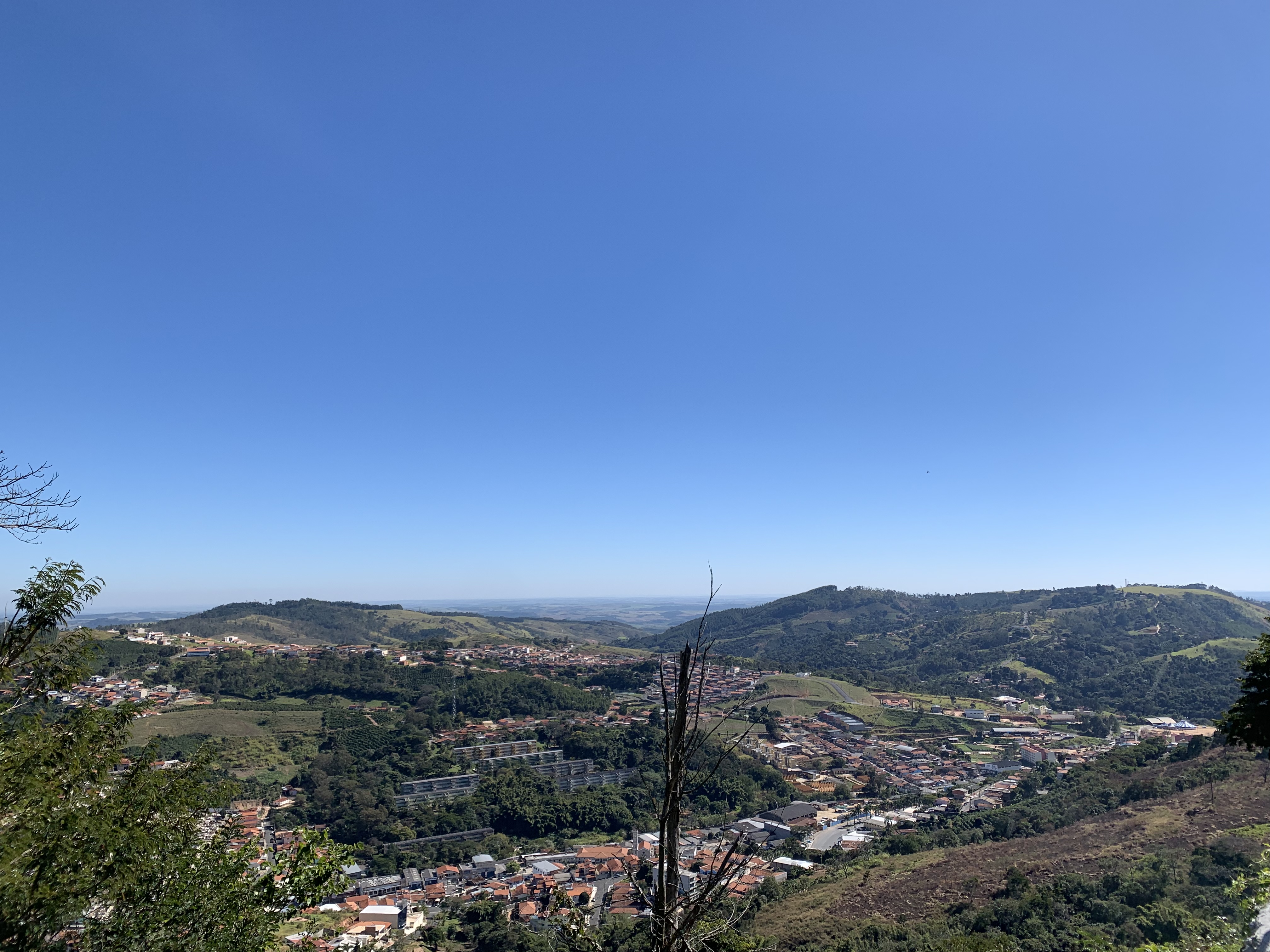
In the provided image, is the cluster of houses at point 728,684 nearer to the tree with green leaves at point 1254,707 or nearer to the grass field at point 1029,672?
the grass field at point 1029,672

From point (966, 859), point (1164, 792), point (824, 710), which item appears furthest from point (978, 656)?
point (966, 859)

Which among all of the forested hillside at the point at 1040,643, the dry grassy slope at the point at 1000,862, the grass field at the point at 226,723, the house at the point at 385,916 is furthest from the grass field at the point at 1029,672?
the grass field at the point at 226,723

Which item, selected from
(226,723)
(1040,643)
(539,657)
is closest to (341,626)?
(539,657)

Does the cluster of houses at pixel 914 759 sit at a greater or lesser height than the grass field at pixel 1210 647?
lesser

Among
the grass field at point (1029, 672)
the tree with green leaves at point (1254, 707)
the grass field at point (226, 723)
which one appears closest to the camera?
the tree with green leaves at point (1254, 707)

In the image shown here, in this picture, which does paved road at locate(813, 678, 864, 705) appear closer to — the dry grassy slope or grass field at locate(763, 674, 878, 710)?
grass field at locate(763, 674, 878, 710)

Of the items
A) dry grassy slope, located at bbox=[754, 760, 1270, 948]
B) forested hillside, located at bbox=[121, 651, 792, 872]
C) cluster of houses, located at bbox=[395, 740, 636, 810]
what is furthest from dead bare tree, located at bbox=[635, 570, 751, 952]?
cluster of houses, located at bbox=[395, 740, 636, 810]

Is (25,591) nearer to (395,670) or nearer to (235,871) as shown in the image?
(235,871)
